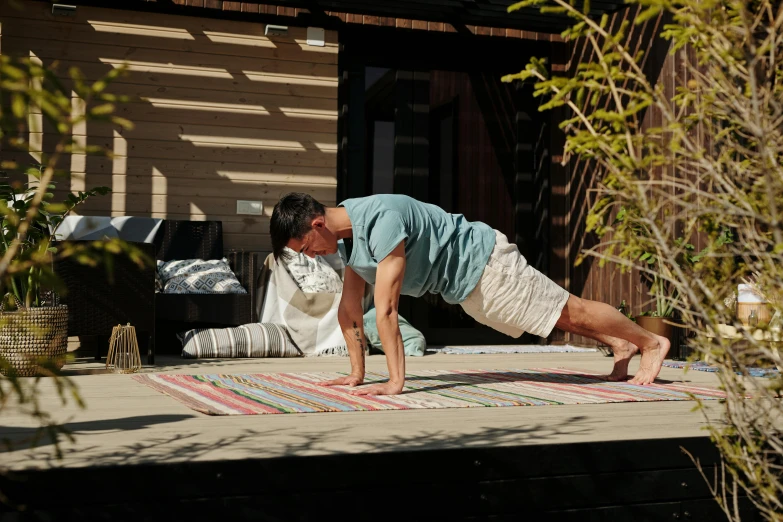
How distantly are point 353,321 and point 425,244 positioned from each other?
45 cm

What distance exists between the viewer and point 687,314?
149cm

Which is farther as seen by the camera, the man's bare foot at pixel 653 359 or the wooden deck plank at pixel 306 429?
the man's bare foot at pixel 653 359

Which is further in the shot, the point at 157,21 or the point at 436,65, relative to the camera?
the point at 436,65

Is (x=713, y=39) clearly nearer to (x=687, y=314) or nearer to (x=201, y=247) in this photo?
(x=687, y=314)

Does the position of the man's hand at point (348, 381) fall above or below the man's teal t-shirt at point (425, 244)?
below

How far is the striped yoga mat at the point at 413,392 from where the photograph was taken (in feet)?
9.53

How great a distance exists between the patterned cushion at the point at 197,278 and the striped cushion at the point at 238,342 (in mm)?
356

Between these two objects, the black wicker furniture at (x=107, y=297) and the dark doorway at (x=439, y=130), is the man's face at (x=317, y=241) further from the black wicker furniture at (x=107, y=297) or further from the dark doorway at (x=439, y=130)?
the dark doorway at (x=439, y=130)

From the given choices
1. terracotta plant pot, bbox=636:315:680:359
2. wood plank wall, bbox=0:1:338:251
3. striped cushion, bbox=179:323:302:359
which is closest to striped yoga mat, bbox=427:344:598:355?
terracotta plant pot, bbox=636:315:680:359

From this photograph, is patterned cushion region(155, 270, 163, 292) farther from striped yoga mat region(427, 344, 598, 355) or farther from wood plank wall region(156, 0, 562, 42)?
wood plank wall region(156, 0, 562, 42)

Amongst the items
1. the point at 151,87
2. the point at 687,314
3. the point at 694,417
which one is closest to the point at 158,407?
the point at 694,417

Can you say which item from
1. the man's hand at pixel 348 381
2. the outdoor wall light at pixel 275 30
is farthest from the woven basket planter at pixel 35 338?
the outdoor wall light at pixel 275 30

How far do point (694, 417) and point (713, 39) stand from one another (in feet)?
5.03

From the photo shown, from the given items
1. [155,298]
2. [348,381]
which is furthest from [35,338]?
[348,381]
